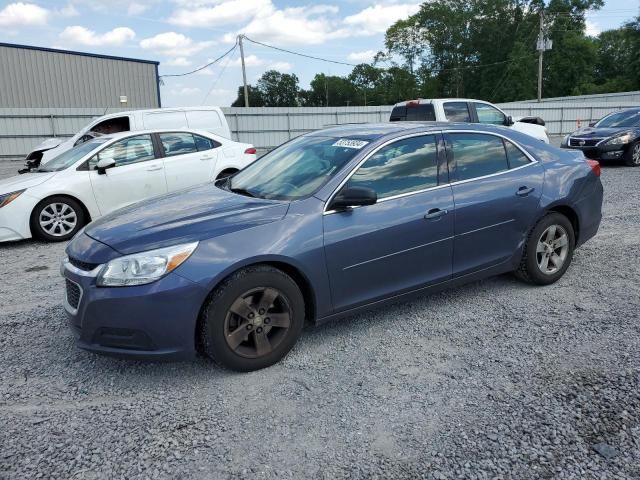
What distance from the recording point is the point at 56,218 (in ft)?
23.6

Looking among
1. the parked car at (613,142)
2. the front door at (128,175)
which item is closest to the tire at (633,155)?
the parked car at (613,142)

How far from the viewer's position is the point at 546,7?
63.6m

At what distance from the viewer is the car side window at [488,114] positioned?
1248 centimetres

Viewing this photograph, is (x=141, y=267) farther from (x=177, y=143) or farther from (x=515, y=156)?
(x=177, y=143)

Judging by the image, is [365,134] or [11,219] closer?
[365,134]

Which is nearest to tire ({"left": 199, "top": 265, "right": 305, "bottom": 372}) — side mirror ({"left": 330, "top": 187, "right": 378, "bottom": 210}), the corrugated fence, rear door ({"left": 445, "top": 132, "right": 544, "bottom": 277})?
side mirror ({"left": 330, "top": 187, "right": 378, "bottom": 210})

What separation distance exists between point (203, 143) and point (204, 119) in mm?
3254

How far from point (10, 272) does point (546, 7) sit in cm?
7153

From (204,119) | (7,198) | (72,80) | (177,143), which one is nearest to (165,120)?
(204,119)

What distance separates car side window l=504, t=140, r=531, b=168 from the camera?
4.56 meters

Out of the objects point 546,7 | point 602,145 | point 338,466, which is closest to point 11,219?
point 338,466

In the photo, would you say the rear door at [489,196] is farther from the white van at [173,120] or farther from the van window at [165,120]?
the van window at [165,120]

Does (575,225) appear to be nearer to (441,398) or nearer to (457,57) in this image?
(441,398)

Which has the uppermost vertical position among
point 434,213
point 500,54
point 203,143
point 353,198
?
point 500,54
